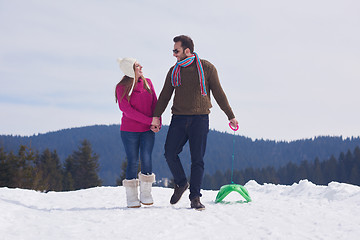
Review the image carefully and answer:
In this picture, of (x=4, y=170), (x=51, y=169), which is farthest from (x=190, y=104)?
(x=51, y=169)

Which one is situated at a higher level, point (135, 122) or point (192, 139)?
point (135, 122)

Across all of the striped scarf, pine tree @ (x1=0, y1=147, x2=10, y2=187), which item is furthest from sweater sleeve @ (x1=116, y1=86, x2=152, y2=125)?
pine tree @ (x1=0, y1=147, x2=10, y2=187)

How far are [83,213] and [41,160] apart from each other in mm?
52945

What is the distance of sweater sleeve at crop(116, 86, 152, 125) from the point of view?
5.09m

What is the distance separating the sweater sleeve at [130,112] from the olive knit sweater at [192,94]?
0.20 m

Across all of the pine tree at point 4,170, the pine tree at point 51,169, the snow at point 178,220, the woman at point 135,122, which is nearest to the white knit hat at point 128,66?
the woman at point 135,122

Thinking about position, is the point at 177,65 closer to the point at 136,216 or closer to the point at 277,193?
the point at 136,216

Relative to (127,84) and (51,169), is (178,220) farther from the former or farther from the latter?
(51,169)

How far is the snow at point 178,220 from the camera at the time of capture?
3.64 metres

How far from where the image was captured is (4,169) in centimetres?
3406

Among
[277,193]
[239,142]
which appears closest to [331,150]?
[239,142]

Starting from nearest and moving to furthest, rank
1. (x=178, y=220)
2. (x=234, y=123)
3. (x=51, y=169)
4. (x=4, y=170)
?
(x=178, y=220) → (x=234, y=123) → (x=4, y=170) → (x=51, y=169)

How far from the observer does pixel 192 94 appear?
505 cm

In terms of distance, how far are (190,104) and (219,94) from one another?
508 mm
